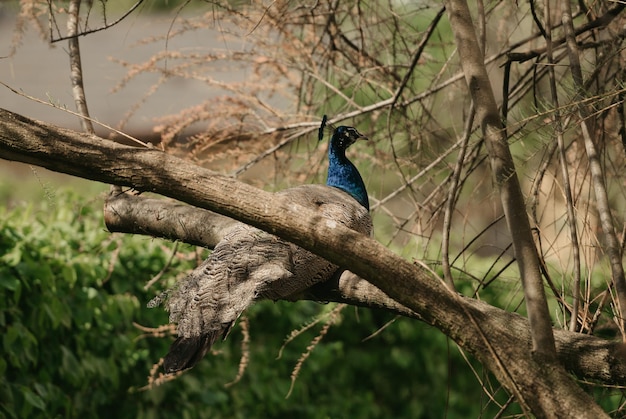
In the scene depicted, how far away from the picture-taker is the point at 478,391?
5.22 m

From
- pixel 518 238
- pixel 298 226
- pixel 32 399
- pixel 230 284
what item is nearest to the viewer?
pixel 298 226

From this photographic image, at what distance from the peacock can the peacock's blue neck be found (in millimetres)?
621

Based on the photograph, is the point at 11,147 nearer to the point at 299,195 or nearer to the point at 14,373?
the point at 299,195

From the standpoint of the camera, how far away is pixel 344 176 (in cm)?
325

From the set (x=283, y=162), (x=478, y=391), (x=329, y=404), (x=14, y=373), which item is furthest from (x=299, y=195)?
(x=478, y=391)

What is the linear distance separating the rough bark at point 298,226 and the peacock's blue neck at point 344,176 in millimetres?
1594

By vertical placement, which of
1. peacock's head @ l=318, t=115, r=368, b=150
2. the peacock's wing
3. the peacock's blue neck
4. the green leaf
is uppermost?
peacock's head @ l=318, t=115, r=368, b=150

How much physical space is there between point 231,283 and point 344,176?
3.99 feet

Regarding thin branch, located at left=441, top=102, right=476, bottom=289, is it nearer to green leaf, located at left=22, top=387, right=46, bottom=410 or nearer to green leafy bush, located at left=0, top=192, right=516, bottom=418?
green leafy bush, located at left=0, top=192, right=516, bottom=418

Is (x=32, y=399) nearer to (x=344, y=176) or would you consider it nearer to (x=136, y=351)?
(x=136, y=351)

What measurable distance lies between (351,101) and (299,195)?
51 cm

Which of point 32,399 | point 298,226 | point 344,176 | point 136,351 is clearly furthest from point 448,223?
point 136,351

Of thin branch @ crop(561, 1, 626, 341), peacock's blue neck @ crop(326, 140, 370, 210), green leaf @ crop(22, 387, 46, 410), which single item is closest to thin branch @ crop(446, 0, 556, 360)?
thin branch @ crop(561, 1, 626, 341)

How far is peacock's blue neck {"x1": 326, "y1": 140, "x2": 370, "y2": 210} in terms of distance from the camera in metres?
3.22
